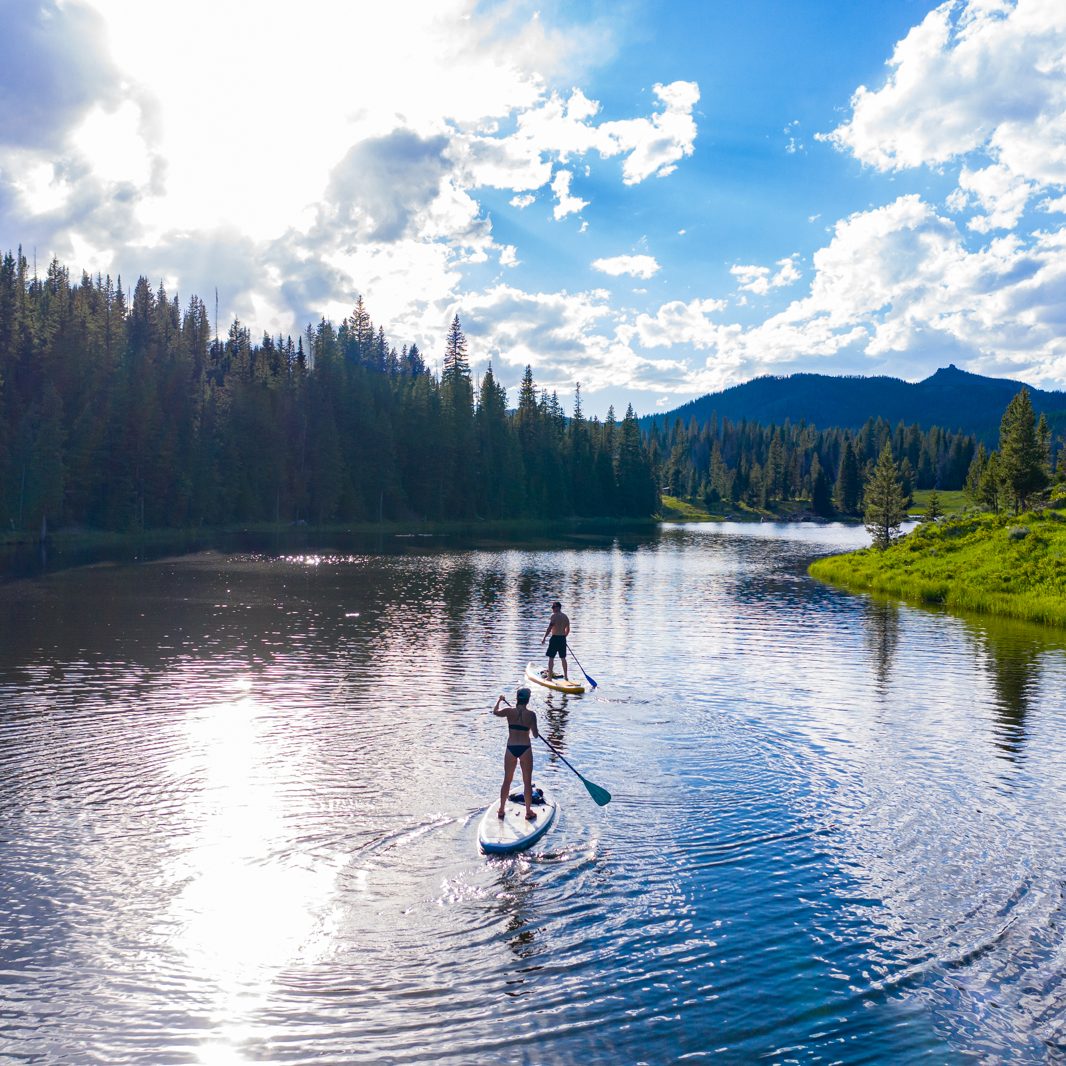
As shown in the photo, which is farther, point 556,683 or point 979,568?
point 979,568

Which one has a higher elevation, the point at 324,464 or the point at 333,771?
the point at 324,464

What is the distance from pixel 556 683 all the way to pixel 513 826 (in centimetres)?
1318

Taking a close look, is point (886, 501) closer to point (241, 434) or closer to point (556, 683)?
point (556, 683)

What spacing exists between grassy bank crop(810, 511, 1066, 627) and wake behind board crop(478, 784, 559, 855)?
124 ft

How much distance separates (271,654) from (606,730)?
16.0m

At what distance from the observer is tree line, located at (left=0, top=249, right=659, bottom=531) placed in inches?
3802

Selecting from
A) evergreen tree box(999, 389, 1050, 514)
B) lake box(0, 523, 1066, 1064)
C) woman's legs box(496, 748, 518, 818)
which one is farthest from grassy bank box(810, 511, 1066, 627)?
woman's legs box(496, 748, 518, 818)

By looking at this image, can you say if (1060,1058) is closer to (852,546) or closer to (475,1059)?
(475,1059)

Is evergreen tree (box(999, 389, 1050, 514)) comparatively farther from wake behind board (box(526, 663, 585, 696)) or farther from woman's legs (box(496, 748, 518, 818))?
woman's legs (box(496, 748, 518, 818))

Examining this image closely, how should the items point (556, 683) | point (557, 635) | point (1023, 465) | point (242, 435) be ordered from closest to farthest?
point (556, 683) < point (557, 635) < point (1023, 465) < point (242, 435)

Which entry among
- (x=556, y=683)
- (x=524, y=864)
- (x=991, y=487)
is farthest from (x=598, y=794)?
(x=991, y=487)

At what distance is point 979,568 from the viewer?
54594 mm

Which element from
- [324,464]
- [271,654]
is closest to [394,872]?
[271,654]

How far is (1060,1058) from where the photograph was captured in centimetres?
1019
